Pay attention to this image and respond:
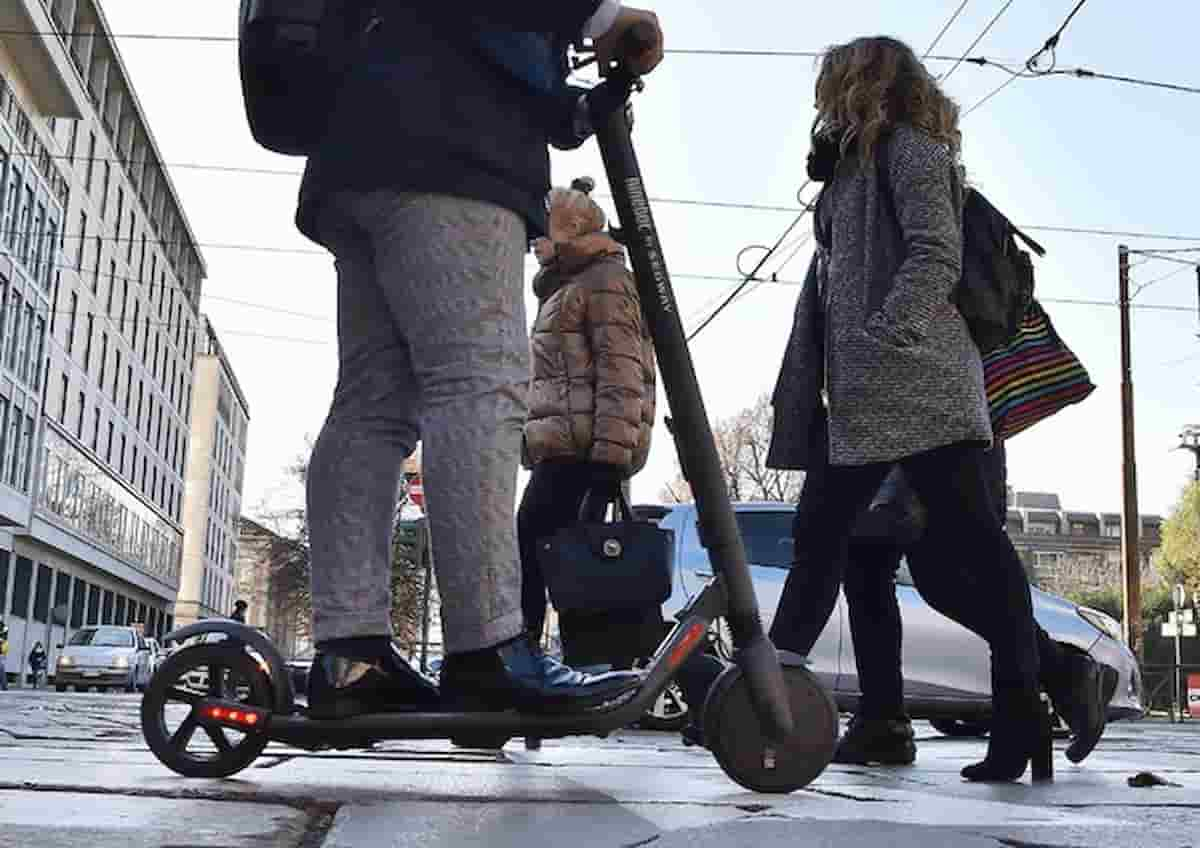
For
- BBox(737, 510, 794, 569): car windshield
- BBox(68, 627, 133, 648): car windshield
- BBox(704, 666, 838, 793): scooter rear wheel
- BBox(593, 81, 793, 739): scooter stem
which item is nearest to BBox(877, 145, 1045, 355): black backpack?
BBox(593, 81, 793, 739): scooter stem

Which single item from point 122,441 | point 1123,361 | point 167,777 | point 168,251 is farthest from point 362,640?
point 168,251

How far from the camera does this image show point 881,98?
150 inches

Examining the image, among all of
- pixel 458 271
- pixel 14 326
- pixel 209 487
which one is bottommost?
pixel 458 271

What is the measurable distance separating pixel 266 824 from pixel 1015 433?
2.83 m

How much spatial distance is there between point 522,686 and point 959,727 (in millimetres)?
7469

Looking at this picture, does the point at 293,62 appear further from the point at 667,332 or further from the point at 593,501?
the point at 593,501

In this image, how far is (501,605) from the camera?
8.13 feet

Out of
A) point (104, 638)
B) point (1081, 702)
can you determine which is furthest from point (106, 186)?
point (1081, 702)

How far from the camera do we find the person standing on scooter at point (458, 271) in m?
2.47

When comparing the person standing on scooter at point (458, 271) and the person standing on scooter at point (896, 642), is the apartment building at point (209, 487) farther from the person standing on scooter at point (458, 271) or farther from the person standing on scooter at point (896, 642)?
the person standing on scooter at point (458, 271)

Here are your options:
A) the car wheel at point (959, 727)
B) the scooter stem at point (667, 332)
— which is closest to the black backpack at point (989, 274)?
the scooter stem at point (667, 332)

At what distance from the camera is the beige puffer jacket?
4.63 metres

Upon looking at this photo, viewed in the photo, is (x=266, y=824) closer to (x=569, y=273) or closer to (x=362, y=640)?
(x=362, y=640)

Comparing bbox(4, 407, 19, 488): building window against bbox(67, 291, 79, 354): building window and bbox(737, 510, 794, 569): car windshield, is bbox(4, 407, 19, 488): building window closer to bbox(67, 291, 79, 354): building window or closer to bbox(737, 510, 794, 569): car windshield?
bbox(67, 291, 79, 354): building window
